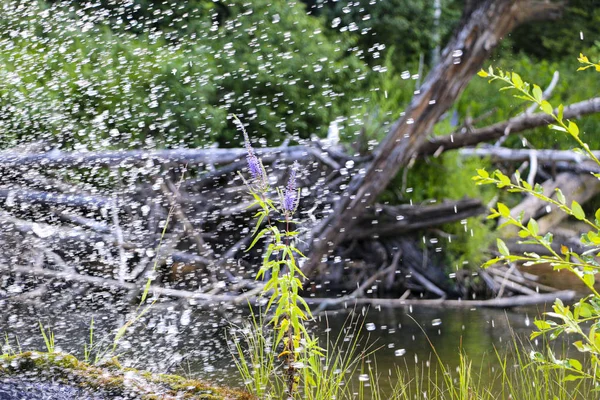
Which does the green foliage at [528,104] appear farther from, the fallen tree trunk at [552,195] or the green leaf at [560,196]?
the green leaf at [560,196]

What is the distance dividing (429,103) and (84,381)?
15.4ft

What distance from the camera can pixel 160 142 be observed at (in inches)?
285

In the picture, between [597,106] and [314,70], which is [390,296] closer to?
[597,106]

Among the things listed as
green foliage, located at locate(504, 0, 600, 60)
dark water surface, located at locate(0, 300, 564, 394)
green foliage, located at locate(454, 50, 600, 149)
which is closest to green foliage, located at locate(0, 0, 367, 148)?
dark water surface, located at locate(0, 300, 564, 394)

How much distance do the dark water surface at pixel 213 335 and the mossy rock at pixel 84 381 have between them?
1496 millimetres

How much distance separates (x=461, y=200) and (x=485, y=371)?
8.69ft

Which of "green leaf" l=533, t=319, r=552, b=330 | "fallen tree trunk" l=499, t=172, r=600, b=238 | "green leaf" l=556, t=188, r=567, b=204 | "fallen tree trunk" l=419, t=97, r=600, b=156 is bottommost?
"fallen tree trunk" l=499, t=172, r=600, b=238

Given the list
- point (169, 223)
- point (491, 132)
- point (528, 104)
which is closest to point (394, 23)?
point (528, 104)

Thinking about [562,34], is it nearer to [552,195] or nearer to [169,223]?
[552,195]

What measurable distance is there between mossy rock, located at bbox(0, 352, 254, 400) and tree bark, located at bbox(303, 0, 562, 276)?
382 cm

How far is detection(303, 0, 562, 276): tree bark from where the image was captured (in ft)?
20.3

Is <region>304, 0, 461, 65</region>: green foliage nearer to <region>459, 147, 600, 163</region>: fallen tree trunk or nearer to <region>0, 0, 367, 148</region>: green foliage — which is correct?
<region>0, 0, 367, 148</region>: green foliage

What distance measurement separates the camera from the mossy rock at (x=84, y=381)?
6.99ft

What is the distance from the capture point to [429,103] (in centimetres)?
631
